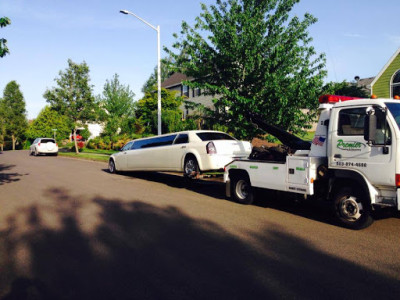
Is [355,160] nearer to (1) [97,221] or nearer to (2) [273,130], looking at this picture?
(2) [273,130]

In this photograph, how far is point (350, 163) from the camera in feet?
21.5

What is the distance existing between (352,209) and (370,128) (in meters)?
1.50

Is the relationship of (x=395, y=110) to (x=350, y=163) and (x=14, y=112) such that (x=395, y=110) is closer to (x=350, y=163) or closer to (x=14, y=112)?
(x=350, y=163)

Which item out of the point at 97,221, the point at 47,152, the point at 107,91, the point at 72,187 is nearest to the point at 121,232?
the point at 97,221

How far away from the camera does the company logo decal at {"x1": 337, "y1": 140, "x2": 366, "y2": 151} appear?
252 inches

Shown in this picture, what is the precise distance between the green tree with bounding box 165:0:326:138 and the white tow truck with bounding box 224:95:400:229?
5.96 m

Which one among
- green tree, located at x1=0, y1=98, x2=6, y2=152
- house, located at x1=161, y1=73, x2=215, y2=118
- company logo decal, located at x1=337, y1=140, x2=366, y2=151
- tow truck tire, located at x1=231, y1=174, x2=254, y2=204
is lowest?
tow truck tire, located at x1=231, y1=174, x2=254, y2=204

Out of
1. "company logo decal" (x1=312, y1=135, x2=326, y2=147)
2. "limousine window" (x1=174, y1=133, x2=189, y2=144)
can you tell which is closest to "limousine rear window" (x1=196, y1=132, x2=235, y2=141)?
"limousine window" (x1=174, y1=133, x2=189, y2=144)

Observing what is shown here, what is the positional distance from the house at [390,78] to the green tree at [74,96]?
23342 mm

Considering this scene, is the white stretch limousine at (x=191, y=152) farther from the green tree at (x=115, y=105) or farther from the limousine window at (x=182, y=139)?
the green tree at (x=115, y=105)

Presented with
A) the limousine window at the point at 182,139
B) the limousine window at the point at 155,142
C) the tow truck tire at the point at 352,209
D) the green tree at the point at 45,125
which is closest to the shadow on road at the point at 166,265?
the tow truck tire at the point at 352,209

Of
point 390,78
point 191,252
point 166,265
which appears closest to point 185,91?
point 390,78

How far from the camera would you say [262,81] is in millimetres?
14367

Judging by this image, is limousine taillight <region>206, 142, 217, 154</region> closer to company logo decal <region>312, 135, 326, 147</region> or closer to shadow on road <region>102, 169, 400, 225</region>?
shadow on road <region>102, 169, 400, 225</region>
